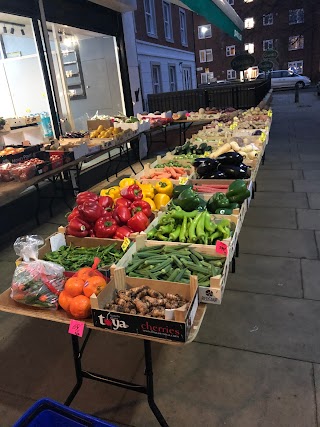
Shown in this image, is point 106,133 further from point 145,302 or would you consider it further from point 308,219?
point 145,302

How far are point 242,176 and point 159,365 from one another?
241 centimetres

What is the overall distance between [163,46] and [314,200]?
14.9 metres

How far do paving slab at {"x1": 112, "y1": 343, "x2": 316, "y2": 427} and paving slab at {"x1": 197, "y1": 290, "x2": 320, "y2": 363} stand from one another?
0.40 ft

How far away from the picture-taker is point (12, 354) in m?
3.05

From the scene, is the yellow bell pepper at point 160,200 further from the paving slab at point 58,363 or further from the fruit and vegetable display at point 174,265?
the paving slab at point 58,363

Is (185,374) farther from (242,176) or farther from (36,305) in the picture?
(242,176)

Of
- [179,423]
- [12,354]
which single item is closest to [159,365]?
[179,423]

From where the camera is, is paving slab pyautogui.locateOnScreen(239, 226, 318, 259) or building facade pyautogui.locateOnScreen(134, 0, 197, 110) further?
building facade pyautogui.locateOnScreen(134, 0, 197, 110)

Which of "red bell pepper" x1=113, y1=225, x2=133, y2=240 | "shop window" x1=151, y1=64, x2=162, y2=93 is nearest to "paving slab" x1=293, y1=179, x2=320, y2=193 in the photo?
"red bell pepper" x1=113, y1=225, x2=133, y2=240

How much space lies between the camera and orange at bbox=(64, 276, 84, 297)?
2.06 meters

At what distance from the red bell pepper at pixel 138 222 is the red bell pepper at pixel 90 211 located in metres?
0.27

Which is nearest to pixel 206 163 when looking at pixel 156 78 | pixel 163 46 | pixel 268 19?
pixel 156 78

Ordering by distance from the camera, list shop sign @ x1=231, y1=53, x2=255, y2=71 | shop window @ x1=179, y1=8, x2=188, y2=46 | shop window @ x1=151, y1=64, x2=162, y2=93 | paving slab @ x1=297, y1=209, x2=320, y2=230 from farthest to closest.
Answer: shop window @ x1=179, y1=8, x2=188, y2=46, shop window @ x1=151, y1=64, x2=162, y2=93, shop sign @ x1=231, y1=53, x2=255, y2=71, paving slab @ x1=297, y1=209, x2=320, y2=230

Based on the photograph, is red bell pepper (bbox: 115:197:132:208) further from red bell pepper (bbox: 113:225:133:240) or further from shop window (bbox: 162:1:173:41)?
shop window (bbox: 162:1:173:41)
